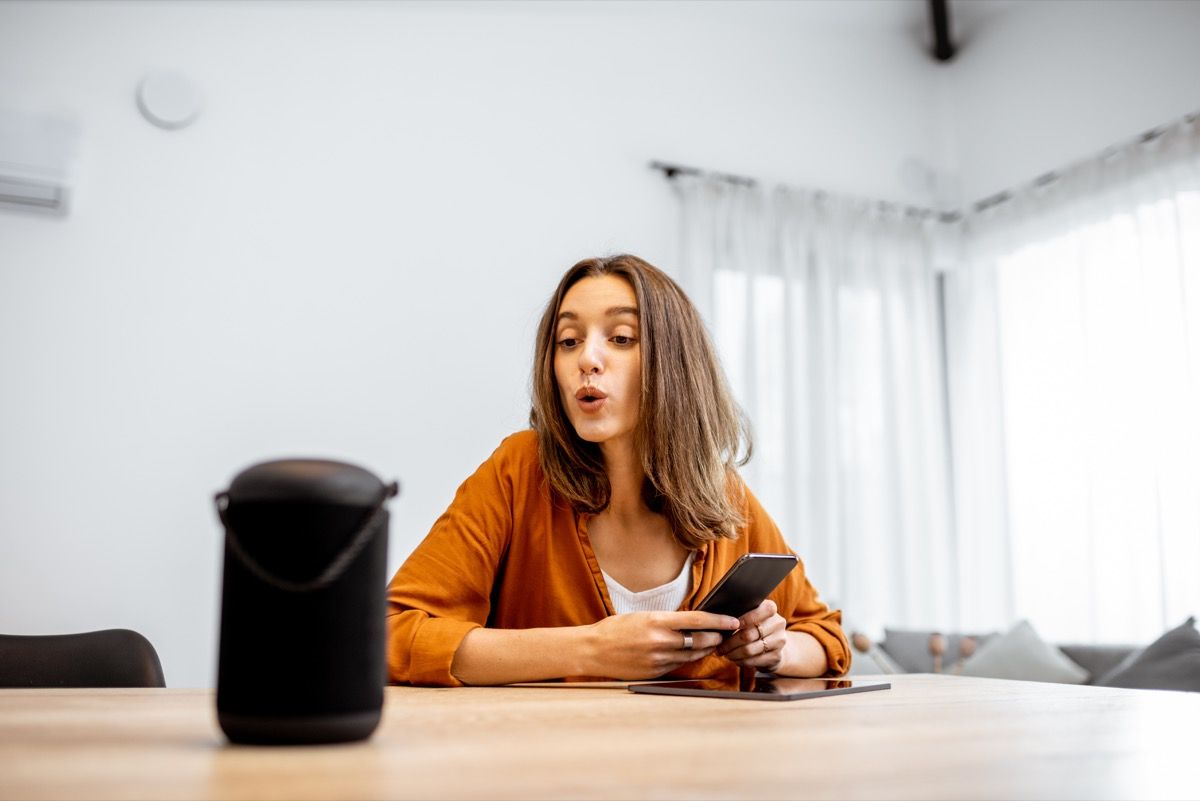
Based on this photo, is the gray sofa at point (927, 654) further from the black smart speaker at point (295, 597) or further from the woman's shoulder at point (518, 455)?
the black smart speaker at point (295, 597)

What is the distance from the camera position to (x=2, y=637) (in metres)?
1.64

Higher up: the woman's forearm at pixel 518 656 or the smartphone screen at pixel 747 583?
the smartphone screen at pixel 747 583

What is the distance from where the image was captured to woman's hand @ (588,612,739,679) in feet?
4.04

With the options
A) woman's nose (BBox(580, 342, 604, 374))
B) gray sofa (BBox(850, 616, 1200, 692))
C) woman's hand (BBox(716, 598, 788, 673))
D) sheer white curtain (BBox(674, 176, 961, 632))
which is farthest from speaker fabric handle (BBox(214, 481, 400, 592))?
sheer white curtain (BBox(674, 176, 961, 632))

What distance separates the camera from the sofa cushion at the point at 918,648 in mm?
3410

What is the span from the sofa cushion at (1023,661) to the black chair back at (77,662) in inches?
95.3

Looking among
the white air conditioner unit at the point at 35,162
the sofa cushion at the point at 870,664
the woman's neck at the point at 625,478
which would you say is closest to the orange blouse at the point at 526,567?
the woman's neck at the point at 625,478

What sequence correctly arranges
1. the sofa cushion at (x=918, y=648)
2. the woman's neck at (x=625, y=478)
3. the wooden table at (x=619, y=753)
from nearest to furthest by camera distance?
the wooden table at (x=619, y=753) → the woman's neck at (x=625, y=478) → the sofa cushion at (x=918, y=648)

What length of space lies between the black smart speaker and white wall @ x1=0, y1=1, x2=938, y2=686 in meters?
2.59

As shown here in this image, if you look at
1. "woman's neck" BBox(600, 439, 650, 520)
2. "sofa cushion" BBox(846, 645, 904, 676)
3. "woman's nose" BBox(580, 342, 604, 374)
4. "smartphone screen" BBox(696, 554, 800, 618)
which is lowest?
"sofa cushion" BBox(846, 645, 904, 676)

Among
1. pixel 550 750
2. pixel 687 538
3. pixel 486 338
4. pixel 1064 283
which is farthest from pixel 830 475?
pixel 550 750

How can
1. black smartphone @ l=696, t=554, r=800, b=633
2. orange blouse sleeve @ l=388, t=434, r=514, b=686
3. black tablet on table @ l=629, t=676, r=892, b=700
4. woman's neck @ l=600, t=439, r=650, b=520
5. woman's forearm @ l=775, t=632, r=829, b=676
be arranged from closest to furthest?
black tablet on table @ l=629, t=676, r=892, b=700
black smartphone @ l=696, t=554, r=800, b=633
orange blouse sleeve @ l=388, t=434, r=514, b=686
woman's forearm @ l=775, t=632, r=829, b=676
woman's neck @ l=600, t=439, r=650, b=520

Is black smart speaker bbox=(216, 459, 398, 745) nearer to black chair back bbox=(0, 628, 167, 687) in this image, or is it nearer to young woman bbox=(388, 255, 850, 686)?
young woman bbox=(388, 255, 850, 686)

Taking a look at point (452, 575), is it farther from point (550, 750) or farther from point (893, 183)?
point (893, 183)
